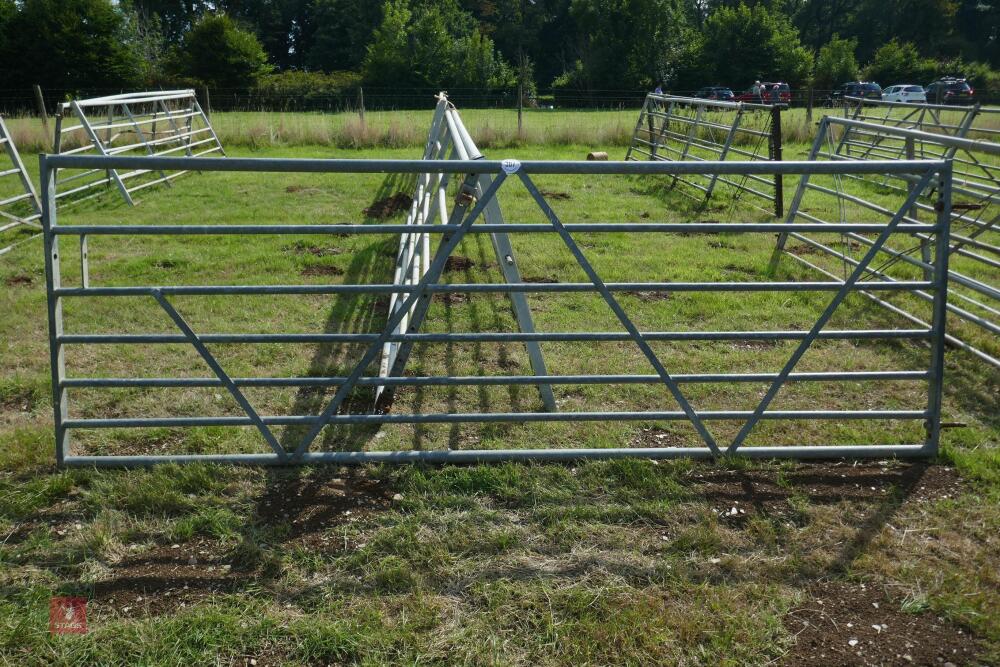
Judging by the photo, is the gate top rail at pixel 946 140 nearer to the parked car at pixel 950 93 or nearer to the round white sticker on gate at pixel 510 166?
the round white sticker on gate at pixel 510 166

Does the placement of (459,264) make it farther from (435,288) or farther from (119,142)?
(119,142)

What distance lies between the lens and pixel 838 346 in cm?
593

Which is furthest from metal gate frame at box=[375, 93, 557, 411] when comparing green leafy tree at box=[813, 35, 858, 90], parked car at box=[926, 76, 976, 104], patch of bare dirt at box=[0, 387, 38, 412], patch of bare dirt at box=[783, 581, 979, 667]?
green leafy tree at box=[813, 35, 858, 90]

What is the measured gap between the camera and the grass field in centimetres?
278

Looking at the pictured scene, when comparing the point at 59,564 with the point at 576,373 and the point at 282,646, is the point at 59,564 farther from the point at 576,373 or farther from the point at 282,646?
the point at 576,373

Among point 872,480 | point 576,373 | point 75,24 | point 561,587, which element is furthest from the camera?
point 75,24

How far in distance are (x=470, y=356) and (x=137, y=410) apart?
2240mm

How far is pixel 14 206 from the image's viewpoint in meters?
11.1

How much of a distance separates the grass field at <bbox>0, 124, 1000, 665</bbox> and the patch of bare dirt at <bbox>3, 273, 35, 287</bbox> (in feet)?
6.41

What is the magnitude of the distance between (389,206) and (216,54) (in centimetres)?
3659

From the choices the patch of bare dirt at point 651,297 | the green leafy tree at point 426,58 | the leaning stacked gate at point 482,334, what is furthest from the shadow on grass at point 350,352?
the green leafy tree at point 426,58

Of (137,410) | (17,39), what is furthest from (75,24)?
(137,410)
